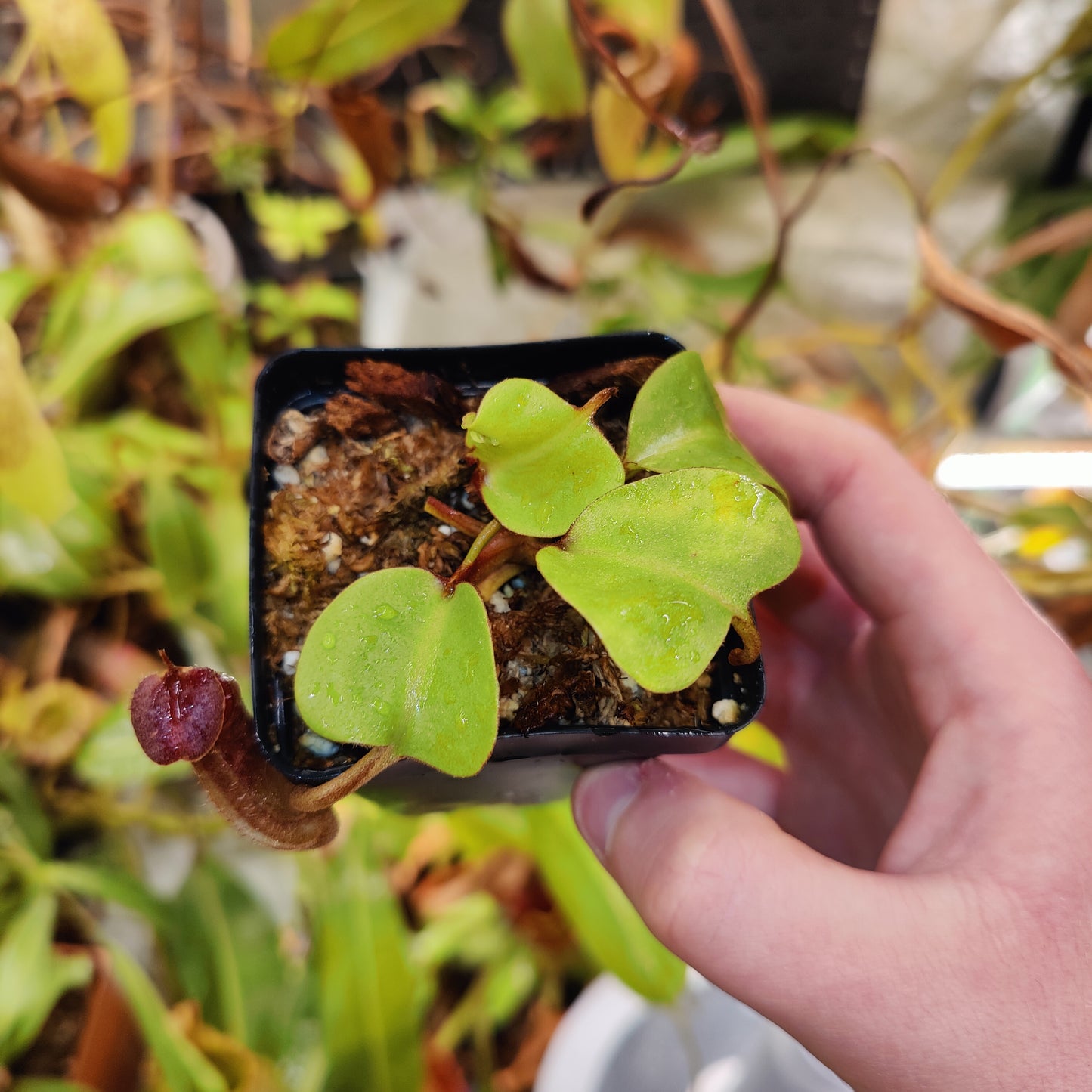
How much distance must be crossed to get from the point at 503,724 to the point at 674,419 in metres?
0.16

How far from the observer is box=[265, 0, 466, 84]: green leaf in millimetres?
622

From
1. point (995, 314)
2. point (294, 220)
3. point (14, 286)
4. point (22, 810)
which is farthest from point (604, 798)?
point (294, 220)

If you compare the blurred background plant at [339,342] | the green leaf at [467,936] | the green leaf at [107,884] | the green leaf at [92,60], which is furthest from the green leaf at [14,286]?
the green leaf at [467,936]

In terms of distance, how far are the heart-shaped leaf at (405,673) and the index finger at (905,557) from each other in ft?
1.04

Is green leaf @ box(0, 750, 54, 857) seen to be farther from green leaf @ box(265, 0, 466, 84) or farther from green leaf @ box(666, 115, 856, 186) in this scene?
green leaf @ box(666, 115, 856, 186)

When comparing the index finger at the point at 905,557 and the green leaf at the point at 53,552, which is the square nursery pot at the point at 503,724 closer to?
the index finger at the point at 905,557

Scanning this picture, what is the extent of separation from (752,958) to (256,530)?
1.06ft

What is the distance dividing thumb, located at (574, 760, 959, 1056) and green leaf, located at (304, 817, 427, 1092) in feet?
1.11

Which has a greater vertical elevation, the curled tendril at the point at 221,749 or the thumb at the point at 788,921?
the curled tendril at the point at 221,749

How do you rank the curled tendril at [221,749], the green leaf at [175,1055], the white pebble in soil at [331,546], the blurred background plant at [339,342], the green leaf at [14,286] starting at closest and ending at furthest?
1. the curled tendril at [221,749]
2. the white pebble in soil at [331,546]
3. the green leaf at [175,1055]
4. the blurred background plant at [339,342]
5. the green leaf at [14,286]

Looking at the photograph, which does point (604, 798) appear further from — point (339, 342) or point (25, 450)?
point (339, 342)

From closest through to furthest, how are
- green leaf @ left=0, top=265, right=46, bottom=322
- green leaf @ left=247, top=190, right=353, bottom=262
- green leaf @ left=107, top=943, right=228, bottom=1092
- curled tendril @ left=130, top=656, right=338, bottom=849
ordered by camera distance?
curled tendril @ left=130, top=656, right=338, bottom=849
green leaf @ left=107, top=943, right=228, bottom=1092
green leaf @ left=0, top=265, right=46, bottom=322
green leaf @ left=247, top=190, right=353, bottom=262

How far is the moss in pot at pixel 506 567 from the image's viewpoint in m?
0.29

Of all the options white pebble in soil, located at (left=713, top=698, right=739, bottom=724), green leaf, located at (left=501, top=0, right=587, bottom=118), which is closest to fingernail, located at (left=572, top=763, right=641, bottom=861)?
white pebble in soil, located at (left=713, top=698, right=739, bottom=724)
